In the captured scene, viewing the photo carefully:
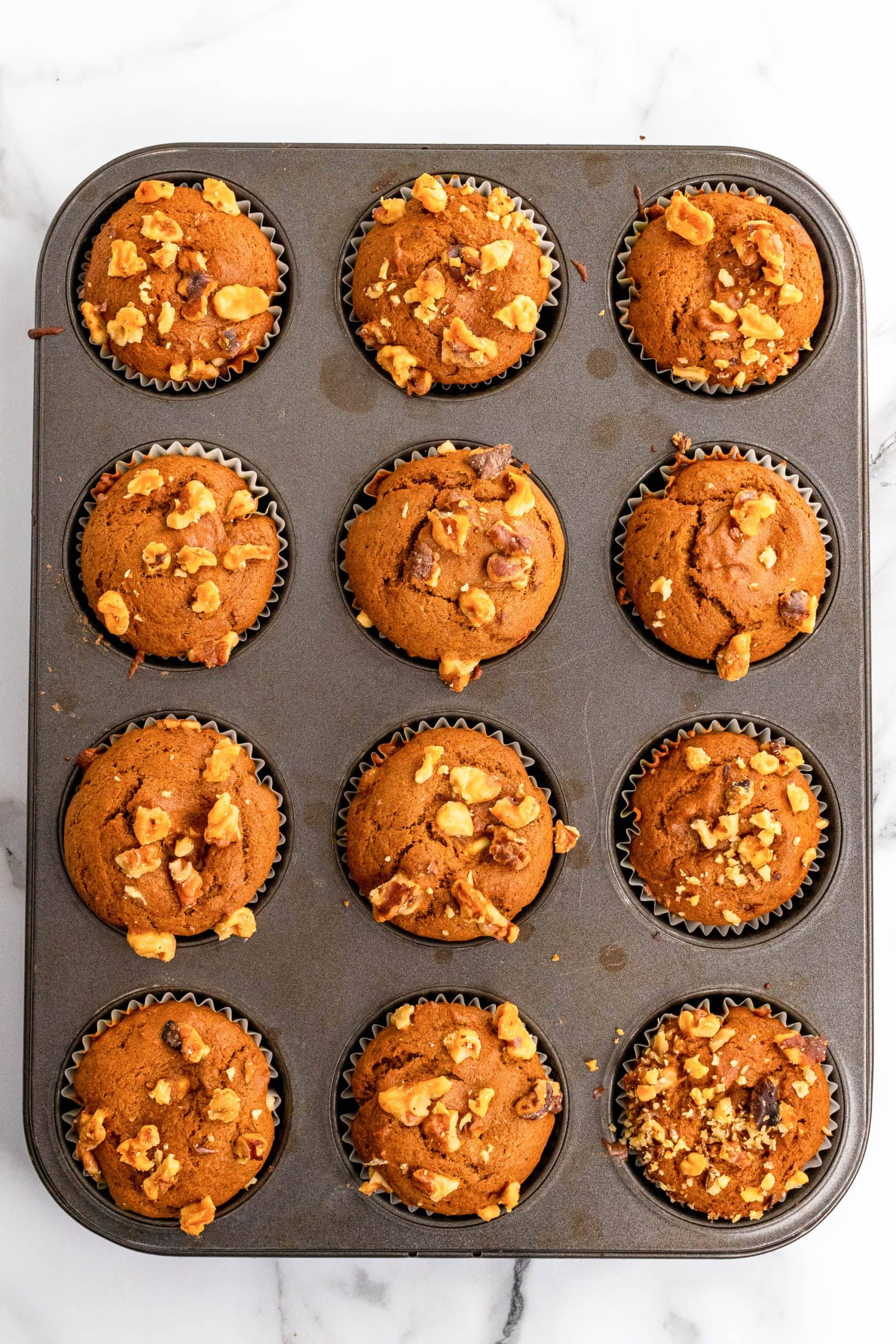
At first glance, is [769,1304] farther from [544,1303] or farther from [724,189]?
[724,189]

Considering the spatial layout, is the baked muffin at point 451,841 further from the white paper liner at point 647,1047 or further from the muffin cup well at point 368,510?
the white paper liner at point 647,1047

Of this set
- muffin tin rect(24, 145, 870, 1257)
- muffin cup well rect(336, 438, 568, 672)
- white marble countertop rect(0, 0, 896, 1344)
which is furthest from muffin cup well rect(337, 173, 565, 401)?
white marble countertop rect(0, 0, 896, 1344)

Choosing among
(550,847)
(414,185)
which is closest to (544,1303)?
(550,847)

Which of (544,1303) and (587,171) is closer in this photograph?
(587,171)

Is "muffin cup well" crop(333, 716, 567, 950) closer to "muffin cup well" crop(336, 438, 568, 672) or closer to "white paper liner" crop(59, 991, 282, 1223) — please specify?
"muffin cup well" crop(336, 438, 568, 672)

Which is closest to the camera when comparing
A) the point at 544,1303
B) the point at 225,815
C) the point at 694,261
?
the point at 225,815

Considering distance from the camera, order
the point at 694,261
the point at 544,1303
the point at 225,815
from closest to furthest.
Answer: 1. the point at 225,815
2. the point at 694,261
3. the point at 544,1303

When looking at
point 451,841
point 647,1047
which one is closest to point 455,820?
point 451,841
